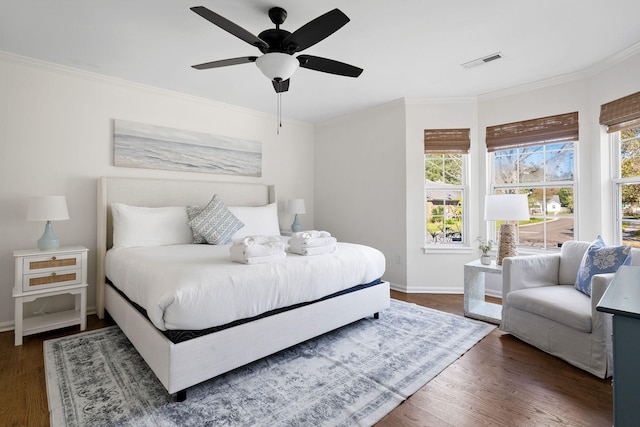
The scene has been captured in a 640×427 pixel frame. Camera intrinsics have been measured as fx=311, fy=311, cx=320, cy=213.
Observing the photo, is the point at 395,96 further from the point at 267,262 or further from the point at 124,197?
the point at 124,197

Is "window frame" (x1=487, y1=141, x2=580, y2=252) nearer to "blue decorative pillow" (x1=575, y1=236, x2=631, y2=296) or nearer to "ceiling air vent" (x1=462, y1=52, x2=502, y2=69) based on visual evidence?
"blue decorative pillow" (x1=575, y1=236, x2=631, y2=296)

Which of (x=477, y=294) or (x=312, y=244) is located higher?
(x=312, y=244)

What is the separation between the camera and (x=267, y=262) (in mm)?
2229

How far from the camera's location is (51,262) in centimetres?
268

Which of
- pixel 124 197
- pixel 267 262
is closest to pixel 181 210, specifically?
pixel 124 197

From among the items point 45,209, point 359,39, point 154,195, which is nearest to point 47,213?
point 45,209

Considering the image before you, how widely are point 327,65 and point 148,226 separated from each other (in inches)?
90.0

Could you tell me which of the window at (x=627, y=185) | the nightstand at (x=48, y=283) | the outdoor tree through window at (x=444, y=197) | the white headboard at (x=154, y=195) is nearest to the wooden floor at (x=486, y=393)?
the nightstand at (x=48, y=283)

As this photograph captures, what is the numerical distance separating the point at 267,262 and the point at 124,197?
82.3 inches

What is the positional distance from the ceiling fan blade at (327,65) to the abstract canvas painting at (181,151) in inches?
84.5

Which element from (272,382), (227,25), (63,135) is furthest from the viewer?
(63,135)

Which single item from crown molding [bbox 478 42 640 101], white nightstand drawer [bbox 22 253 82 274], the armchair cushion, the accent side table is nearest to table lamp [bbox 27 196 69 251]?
white nightstand drawer [bbox 22 253 82 274]

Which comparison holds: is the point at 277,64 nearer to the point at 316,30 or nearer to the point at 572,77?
the point at 316,30

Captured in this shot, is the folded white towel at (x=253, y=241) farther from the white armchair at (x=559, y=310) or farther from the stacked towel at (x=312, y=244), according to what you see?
the white armchair at (x=559, y=310)
